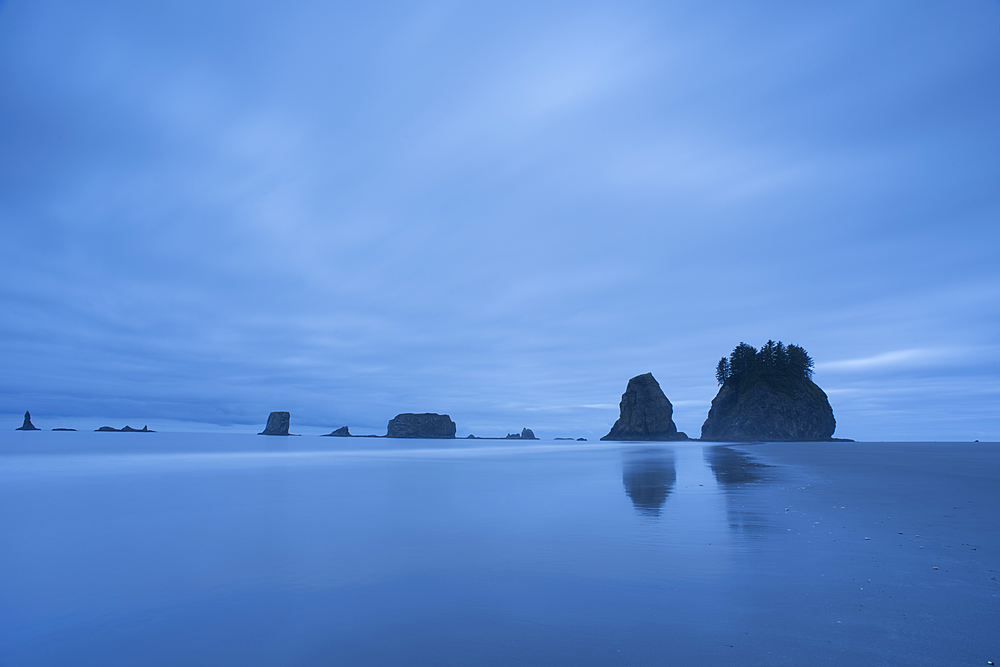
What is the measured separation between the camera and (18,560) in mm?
9531

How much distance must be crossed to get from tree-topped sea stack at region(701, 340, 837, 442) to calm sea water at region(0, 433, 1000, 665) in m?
133

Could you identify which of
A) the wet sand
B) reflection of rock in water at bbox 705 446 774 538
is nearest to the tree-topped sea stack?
reflection of rock in water at bbox 705 446 774 538

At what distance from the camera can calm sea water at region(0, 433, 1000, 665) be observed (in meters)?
5.15

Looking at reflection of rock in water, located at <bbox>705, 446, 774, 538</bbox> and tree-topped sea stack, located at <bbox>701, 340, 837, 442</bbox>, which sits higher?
tree-topped sea stack, located at <bbox>701, 340, 837, 442</bbox>

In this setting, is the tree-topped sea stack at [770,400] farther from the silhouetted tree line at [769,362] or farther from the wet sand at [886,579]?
the wet sand at [886,579]

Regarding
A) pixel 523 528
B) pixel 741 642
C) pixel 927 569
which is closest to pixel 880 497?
pixel 927 569

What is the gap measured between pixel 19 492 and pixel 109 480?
5.27 metres

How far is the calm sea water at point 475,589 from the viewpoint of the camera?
203 inches

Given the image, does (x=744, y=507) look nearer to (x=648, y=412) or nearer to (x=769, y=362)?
(x=769, y=362)

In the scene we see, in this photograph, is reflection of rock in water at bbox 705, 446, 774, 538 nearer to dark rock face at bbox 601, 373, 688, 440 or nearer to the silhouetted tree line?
the silhouetted tree line

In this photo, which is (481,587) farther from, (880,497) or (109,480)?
(109,480)

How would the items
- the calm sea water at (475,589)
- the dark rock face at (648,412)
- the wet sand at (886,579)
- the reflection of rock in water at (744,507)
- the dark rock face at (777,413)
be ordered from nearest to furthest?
1. the wet sand at (886,579)
2. the calm sea water at (475,589)
3. the reflection of rock in water at (744,507)
4. the dark rock face at (777,413)
5. the dark rock face at (648,412)

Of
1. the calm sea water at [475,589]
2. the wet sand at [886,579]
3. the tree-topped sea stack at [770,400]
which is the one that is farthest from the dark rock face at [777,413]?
the calm sea water at [475,589]

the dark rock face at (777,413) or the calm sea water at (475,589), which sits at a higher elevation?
the dark rock face at (777,413)
